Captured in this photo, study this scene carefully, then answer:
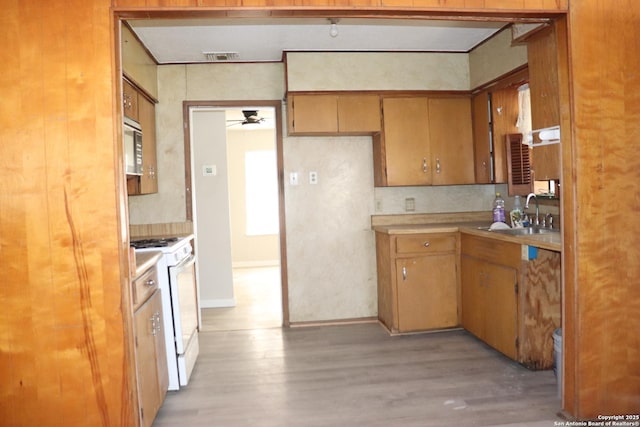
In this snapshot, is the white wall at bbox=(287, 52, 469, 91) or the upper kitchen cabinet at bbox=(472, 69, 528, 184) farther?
the white wall at bbox=(287, 52, 469, 91)

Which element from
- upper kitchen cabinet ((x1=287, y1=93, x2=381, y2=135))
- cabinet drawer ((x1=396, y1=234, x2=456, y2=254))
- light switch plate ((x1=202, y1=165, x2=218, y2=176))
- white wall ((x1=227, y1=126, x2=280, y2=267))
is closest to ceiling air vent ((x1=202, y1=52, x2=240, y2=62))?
upper kitchen cabinet ((x1=287, y1=93, x2=381, y2=135))

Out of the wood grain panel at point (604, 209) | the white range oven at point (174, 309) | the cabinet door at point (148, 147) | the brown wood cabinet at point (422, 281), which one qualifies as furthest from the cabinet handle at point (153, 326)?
the wood grain panel at point (604, 209)

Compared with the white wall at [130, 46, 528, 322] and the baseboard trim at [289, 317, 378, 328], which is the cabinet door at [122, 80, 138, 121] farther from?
the baseboard trim at [289, 317, 378, 328]

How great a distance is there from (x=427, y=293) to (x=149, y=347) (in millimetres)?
2257

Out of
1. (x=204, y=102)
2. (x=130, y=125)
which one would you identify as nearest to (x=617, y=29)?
(x=130, y=125)

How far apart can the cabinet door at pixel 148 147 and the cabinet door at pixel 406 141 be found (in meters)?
1.97

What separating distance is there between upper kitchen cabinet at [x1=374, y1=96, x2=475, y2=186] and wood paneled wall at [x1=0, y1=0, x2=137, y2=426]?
A: 2574 mm

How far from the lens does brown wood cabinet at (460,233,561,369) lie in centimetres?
291

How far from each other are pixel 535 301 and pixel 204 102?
3.09m

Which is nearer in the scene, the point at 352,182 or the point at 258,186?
the point at 352,182

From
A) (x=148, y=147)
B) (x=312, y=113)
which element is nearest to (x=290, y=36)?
(x=312, y=113)

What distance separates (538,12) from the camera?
212cm

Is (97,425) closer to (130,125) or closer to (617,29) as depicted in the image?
(130,125)

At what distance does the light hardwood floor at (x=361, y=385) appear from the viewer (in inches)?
94.8
